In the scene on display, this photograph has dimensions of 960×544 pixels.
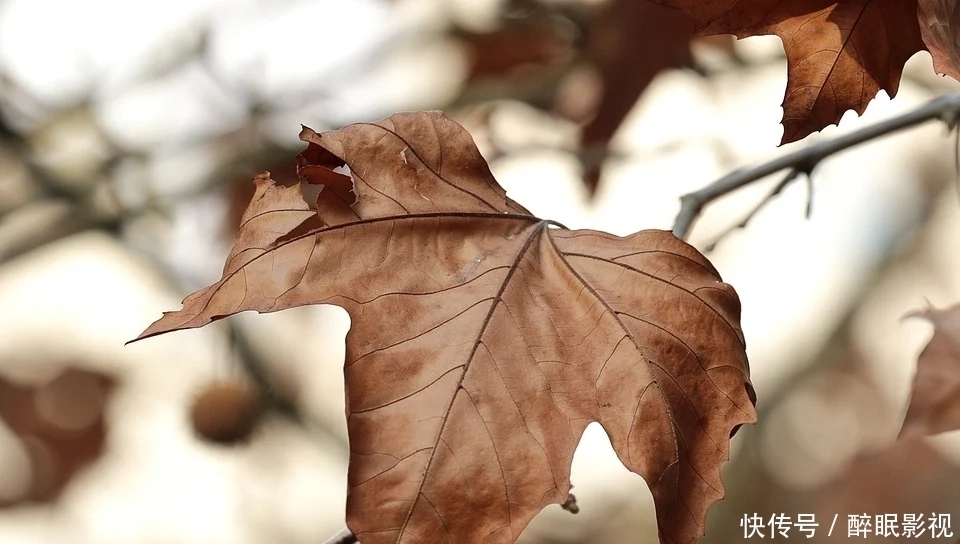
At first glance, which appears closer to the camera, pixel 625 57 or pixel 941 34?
pixel 941 34

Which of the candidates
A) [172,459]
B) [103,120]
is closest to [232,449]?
[172,459]

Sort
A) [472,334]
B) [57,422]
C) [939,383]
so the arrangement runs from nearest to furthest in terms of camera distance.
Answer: [472,334]
[939,383]
[57,422]

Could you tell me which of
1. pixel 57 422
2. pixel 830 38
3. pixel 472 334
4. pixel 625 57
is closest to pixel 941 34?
pixel 830 38

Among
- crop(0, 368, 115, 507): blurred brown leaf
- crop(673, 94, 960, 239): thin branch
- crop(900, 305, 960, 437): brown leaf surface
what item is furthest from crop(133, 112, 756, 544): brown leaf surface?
A: crop(0, 368, 115, 507): blurred brown leaf

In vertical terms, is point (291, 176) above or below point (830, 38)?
above

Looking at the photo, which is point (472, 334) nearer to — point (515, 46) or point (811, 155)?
point (811, 155)

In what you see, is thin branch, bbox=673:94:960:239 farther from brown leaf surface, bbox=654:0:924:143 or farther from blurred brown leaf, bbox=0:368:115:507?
blurred brown leaf, bbox=0:368:115:507
